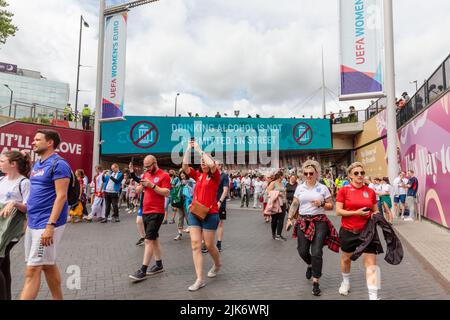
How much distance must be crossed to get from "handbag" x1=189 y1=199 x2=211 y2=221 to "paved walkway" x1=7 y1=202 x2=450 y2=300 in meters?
0.97

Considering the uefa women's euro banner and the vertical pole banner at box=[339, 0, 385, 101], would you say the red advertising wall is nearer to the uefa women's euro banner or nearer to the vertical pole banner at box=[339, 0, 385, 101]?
the vertical pole banner at box=[339, 0, 385, 101]

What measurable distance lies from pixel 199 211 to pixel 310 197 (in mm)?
1570

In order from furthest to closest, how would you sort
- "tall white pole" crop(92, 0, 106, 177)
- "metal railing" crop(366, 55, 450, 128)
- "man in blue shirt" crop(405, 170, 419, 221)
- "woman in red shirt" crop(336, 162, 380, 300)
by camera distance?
"tall white pole" crop(92, 0, 106, 177), "man in blue shirt" crop(405, 170, 419, 221), "metal railing" crop(366, 55, 450, 128), "woman in red shirt" crop(336, 162, 380, 300)

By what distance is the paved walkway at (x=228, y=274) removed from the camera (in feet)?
14.3

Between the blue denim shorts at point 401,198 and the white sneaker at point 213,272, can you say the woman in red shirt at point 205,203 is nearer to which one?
the white sneaker at point 213,272

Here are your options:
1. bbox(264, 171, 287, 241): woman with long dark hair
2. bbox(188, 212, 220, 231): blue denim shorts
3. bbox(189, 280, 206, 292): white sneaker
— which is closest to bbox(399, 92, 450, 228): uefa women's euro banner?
bbox(264, 171, 287, 241): woman with long dark hair

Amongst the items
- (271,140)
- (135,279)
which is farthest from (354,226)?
(271,140)

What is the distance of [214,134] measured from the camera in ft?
72.9

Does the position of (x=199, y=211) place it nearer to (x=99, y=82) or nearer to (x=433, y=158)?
(x=433, y=158)

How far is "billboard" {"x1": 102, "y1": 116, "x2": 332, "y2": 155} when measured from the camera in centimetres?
2097

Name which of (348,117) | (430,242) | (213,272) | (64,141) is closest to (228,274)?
(213,272)

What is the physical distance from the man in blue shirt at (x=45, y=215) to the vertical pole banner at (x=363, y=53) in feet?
37.5

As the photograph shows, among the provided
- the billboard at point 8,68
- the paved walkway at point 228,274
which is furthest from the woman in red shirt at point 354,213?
the billboard at point 8,68
